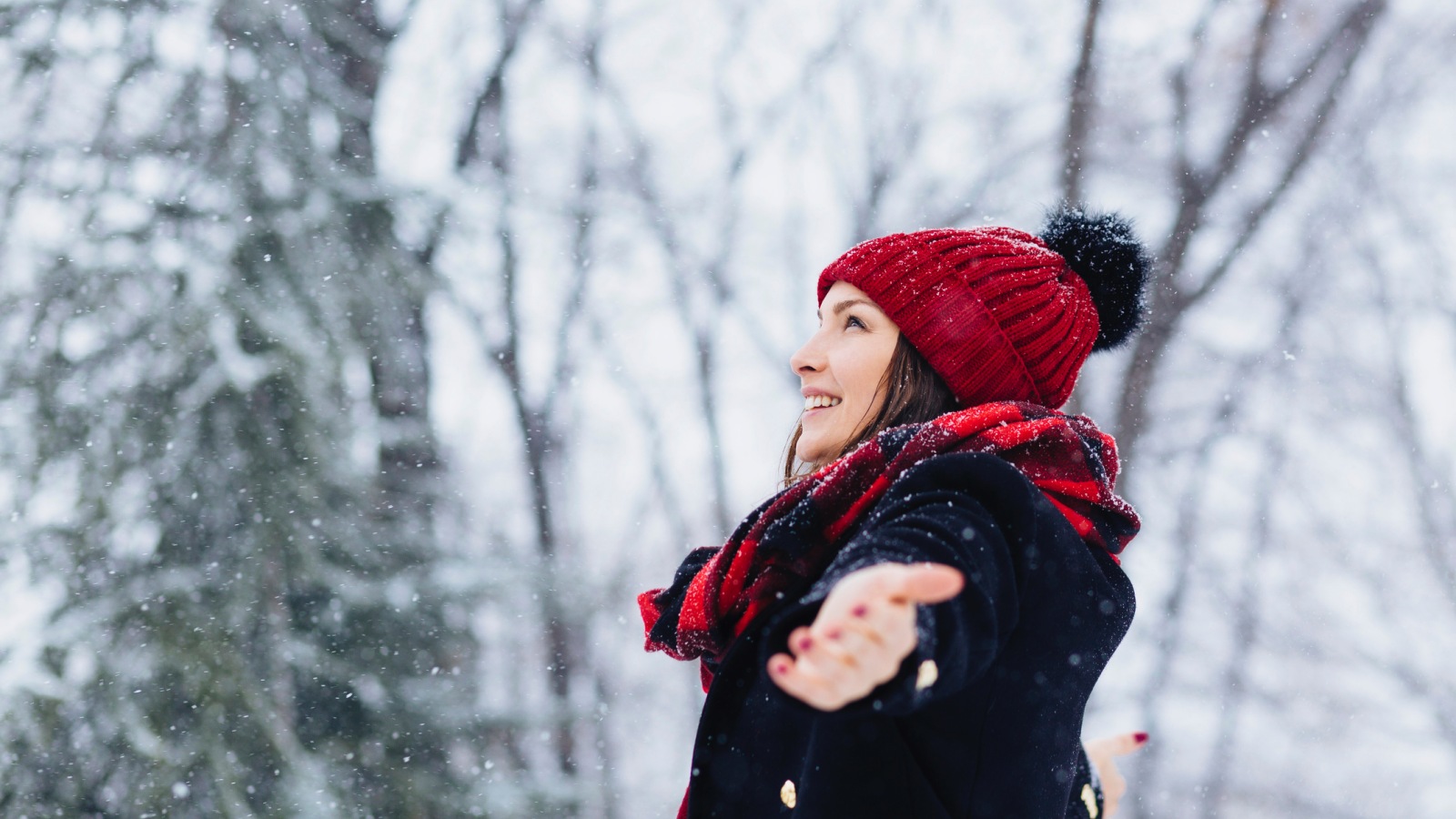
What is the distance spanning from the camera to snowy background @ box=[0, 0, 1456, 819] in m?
3.66

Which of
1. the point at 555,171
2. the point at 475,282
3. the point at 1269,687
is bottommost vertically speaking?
the point at 1269,687

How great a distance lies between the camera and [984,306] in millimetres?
1490

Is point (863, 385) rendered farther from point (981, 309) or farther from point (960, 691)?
point (960, 691)

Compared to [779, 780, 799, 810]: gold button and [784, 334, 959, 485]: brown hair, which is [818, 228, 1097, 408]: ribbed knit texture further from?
[779, 780, 799, 810]: gold button

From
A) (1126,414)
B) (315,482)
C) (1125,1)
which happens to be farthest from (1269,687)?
(315,482)

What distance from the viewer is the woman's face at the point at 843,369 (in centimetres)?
153

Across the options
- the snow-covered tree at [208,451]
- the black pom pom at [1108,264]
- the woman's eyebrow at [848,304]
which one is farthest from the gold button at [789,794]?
the snow-covered tree at [208,451]

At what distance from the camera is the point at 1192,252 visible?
20.7 feet

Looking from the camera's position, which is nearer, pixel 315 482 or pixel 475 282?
pixel 315 482

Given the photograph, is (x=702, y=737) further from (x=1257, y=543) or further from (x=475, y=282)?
(x=1257, y=543)

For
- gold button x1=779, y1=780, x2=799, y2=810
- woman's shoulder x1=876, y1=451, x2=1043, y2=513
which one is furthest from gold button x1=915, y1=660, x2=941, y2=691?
gold button x1=779, y1=780, x2=799, y2=810

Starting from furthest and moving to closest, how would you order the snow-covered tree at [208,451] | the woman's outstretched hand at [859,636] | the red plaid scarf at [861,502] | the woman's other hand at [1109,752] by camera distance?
the snow-covered tree at [208,451] < the woman's other hand at [1109,752] < the red plaid scarf at [861,502] < the woman's outstretched hand at [859,636]

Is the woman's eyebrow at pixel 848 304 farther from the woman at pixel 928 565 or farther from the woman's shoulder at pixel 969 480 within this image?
the woman's shoulder at pixel 969 480

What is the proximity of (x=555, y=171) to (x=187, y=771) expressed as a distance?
4.93m
